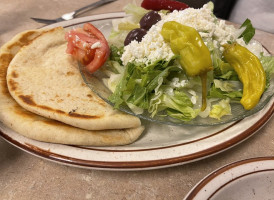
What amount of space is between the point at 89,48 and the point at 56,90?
1.56 ft

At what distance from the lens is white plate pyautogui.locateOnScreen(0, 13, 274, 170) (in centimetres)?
174

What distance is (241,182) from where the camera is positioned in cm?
119

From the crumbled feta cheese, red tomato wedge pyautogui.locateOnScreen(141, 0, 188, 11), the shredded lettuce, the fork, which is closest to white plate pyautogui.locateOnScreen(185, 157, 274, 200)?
the shredded lettuce

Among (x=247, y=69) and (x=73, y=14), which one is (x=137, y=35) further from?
(x=73, y=14)

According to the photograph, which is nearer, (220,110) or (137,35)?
(220,110)

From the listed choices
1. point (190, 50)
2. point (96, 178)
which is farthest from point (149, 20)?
point (96, 178)

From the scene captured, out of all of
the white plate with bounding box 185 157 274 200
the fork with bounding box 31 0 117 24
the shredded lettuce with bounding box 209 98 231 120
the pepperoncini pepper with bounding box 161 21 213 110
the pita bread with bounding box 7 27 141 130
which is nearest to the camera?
the white plate with bounding box 185 157 274 200

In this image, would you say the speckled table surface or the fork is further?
the fork

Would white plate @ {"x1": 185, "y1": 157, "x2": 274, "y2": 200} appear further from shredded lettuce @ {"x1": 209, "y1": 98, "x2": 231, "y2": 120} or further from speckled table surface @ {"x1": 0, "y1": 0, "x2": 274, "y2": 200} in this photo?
shredded lettuce @ {"x1": 209, "y1": 98, "x2": 231, "y2": 120}

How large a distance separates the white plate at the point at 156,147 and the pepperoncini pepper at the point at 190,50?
0.80ft

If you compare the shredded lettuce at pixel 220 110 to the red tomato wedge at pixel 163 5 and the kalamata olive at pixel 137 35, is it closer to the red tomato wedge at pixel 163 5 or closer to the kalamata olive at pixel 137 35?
the kalamata olive at pixel 137 35

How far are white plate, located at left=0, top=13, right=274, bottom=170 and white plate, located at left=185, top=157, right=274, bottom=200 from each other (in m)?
0.59

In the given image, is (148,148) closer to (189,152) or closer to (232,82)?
(189,152)

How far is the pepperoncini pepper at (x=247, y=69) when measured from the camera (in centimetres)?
216
